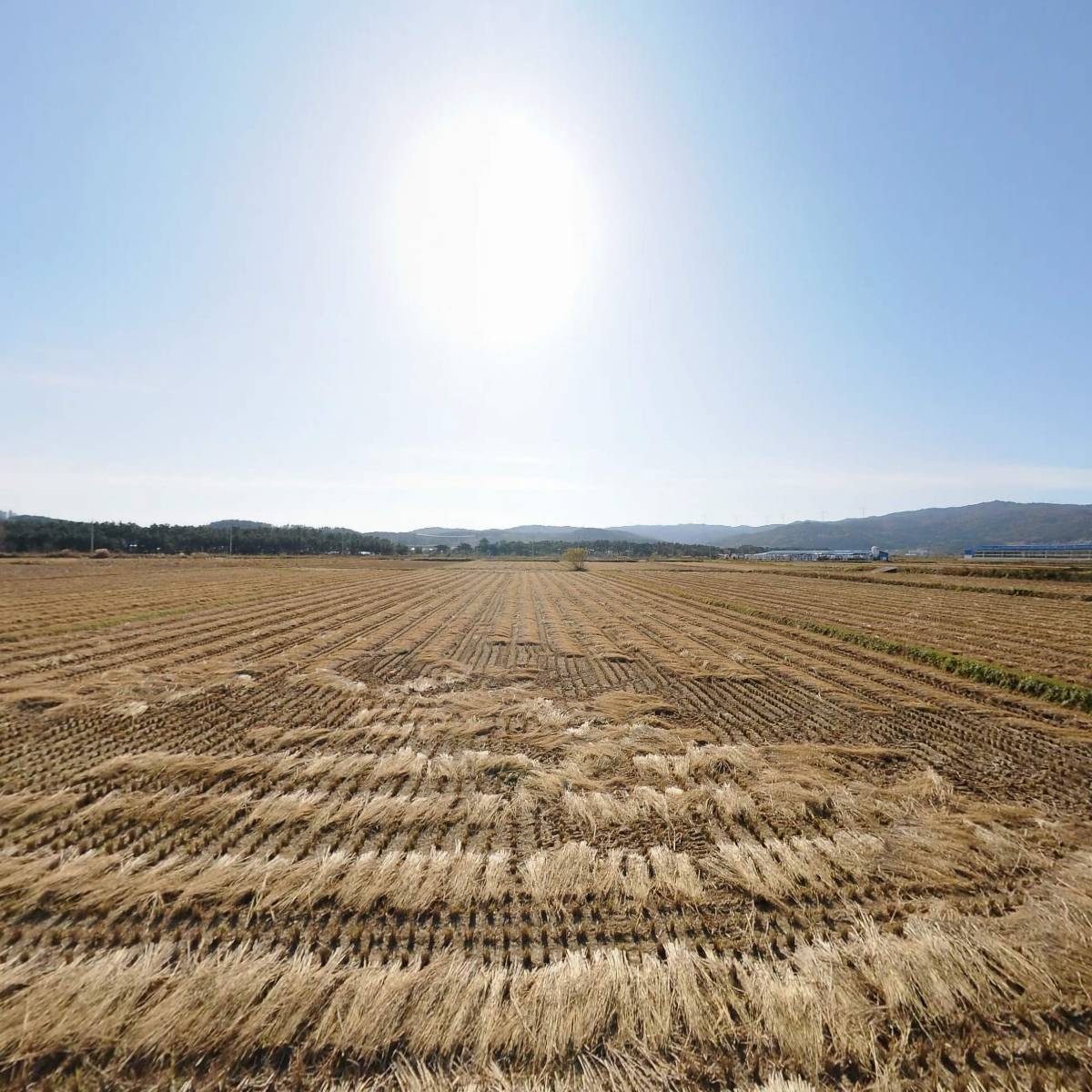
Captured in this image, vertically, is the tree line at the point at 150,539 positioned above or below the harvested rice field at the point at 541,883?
above

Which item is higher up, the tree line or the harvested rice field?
the tree line

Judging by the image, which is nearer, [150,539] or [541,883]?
[541,883]

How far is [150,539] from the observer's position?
339 feet

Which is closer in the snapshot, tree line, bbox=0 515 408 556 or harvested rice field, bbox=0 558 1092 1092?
→ harvested rice field, bbox=0 558 1092 1092

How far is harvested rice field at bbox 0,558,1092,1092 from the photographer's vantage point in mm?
3225

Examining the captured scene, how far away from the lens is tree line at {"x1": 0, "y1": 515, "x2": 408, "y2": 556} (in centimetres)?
9000

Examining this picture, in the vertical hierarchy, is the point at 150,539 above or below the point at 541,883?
above

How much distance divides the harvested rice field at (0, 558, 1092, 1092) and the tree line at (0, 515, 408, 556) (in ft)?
360

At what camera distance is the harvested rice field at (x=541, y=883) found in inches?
127

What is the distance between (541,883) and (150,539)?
127323 mm

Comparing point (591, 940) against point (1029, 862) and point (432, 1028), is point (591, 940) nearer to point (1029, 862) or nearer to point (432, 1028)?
point (432, 1028)

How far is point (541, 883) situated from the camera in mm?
4801

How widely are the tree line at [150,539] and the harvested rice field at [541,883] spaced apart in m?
110

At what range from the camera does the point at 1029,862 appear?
5230mm
